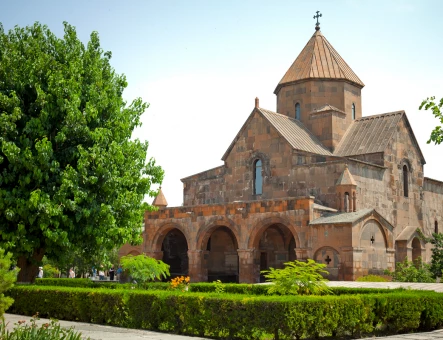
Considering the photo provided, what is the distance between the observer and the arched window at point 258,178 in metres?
31.7

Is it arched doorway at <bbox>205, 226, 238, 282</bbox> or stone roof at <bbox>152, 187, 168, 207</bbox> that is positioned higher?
stone roof at <bbox>152, 187, 168, 207</bbox>

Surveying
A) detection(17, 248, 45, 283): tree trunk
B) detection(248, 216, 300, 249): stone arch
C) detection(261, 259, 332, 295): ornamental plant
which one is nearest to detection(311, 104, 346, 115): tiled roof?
detection(248, 216, 300, 249): stone arch

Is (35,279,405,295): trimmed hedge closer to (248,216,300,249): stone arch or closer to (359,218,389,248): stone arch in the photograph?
(248,216,300,249): stone arch

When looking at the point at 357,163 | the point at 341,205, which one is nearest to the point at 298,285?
the point at 341,205

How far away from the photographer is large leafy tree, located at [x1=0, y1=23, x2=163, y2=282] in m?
17.1

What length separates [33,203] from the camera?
53.4 feet

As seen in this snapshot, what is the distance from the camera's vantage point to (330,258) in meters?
25.3

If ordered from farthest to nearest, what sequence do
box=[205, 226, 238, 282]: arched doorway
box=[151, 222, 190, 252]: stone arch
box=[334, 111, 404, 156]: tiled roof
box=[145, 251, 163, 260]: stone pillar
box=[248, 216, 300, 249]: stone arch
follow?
box=[205, 226, 238, 282]: arched doorway → box=[334, 111, 404, 156]: tiled roof → box=[145, 251, 163, 260]: stone pillar → box=[151, 222, 190, 252]: stone arch → box=[248, 216, 300, 249]: stone arch

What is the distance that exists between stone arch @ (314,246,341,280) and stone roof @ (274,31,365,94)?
12540mm

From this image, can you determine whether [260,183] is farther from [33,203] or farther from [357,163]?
[33,203]

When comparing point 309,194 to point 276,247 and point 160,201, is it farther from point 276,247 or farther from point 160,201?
point 160,201

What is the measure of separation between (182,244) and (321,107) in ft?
38.5

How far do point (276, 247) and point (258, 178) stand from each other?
397 cm

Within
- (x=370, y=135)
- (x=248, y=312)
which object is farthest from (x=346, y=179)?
(x=248, y=312)
